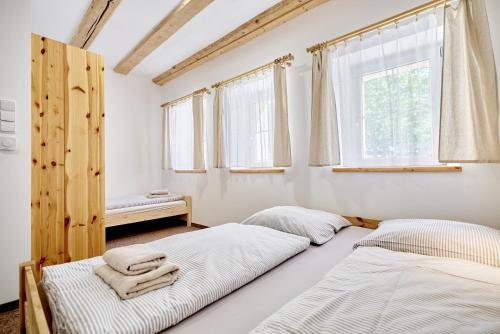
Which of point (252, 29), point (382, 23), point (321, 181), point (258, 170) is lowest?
point (321, 181)

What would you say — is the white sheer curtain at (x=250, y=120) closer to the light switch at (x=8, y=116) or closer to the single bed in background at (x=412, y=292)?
the single bed in background at (x=412, y=292)

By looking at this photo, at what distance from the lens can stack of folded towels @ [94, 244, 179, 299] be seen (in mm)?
863

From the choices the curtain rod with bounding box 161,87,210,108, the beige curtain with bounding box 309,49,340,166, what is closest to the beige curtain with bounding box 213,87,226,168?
the curtain rod with bounding box 161,87,210,108

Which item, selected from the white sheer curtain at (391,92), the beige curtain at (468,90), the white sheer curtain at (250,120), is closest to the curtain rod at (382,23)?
the white sheer curtain at (391,92)

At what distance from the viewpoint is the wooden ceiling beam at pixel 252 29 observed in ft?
7.59

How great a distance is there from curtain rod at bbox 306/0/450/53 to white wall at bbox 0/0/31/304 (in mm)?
2299

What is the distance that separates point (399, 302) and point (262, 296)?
48 centimetres

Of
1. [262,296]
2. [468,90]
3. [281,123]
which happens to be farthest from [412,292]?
[281,123]

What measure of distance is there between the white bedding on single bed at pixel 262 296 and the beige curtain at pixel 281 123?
1.15 m

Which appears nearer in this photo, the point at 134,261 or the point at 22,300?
the point at 134,261

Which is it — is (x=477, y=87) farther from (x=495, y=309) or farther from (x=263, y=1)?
(x=263, y=1)

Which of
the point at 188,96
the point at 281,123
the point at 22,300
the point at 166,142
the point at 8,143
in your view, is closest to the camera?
the point at 22,300

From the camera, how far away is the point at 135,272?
2.99 ft

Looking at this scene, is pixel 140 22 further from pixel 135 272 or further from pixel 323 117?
pixel 135 272
